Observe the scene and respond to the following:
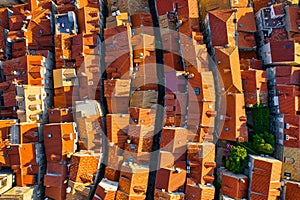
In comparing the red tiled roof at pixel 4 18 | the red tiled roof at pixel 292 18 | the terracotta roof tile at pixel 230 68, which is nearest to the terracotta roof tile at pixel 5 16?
the red tiled roof at pixel 4 18

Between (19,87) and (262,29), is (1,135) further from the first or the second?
(262,29)

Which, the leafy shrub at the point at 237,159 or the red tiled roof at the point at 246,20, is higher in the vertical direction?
the red tiled roof at the point at 246,20

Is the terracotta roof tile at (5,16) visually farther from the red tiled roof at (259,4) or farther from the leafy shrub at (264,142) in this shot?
the leafy shrub at (264,142)

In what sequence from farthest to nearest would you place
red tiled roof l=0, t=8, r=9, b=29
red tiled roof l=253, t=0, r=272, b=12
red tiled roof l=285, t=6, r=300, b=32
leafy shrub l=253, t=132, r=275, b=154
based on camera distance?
red tiled roof l=0, t=8, r=9, b=29
red tiled roof l=253, t=0, r=272, b=12
red tiled roof l=285, t=6, r=300, b=32
leafy shrub l=253, t=132, r=275, b=154

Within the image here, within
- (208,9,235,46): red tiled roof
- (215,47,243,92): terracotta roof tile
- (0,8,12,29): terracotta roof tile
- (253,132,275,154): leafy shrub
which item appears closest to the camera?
(253,132,275,154): leafy shrub

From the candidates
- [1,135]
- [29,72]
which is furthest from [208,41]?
[1,135]

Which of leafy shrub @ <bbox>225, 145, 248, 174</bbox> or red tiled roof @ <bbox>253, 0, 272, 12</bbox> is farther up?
red tiled roof @ <bbox>253, 0, 272, 12</bbox>

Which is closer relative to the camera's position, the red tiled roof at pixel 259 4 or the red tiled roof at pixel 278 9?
the red tiled roof at pixel 278 9

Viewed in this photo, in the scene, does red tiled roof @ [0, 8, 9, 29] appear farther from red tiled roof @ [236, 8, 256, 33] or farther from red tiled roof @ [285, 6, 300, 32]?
Answer: red tiled roof @ [285, 6, 300, 32]

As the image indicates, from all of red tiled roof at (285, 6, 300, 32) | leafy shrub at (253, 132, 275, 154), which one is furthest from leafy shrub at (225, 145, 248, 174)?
red tiled roof at (285, 6, 300, 32)

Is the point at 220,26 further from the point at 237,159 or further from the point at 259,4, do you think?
the point at 237,159

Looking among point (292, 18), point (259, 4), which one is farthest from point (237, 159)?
point (259, 4)
